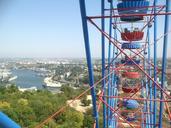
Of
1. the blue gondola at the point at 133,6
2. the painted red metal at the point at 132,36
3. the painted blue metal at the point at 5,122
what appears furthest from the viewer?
the painted red metal at the point at 132,36

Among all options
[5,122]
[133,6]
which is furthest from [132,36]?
[5,122]

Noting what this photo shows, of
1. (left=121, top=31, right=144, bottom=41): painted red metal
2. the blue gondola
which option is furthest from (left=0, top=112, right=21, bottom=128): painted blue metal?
(left=121, top=31, right=144, bottom=41): painted red metal

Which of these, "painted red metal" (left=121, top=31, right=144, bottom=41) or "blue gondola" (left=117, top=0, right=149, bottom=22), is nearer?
"blue gondola" (left=117, top=0, right=149, bottom=22)

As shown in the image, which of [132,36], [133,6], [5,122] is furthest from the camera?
[132,36]

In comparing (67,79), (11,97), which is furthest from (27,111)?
(67,79)

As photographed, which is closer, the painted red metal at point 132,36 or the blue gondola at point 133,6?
the blue gondola at point 133,6

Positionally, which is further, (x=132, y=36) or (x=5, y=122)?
(x=132, y=36)

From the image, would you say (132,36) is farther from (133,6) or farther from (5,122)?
(5,122)

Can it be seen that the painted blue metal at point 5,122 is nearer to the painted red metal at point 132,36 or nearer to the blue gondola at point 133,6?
the blue gondola at point 133,6

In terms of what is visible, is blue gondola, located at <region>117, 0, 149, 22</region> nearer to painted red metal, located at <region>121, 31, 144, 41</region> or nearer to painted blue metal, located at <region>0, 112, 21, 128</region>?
painted red metal, located at <region>121, 31, 144, 41</region>

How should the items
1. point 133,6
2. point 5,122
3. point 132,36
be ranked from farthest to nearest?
point 132,36
point 133,6
point 5,122

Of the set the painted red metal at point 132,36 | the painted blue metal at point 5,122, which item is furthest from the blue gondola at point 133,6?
the painted blue metal at point 5,122
